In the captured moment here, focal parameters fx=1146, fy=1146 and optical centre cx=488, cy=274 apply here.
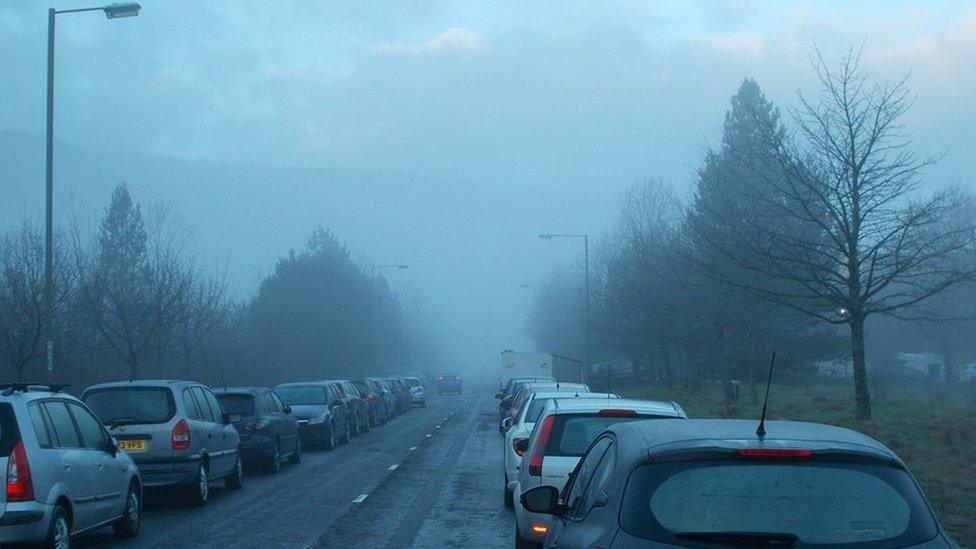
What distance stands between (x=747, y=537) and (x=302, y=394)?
2413cm

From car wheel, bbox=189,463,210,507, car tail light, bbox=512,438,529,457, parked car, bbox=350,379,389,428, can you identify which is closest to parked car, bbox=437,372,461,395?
parked car, bbox=350,379,389,428

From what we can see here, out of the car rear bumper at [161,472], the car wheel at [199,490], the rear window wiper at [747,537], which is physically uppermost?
the rear window wiper at [747,537]

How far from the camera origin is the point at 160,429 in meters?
15.3

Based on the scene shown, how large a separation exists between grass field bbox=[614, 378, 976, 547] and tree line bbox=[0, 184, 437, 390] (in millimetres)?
13780

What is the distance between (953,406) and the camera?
24.4 meters

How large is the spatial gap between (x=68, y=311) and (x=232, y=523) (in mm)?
14977

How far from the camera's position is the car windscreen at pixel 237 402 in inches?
822

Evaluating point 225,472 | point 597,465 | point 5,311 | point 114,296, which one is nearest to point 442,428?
point 114,296

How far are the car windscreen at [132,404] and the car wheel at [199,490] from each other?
0.90m

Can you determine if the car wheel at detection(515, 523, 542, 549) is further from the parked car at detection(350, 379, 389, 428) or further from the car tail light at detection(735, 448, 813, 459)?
the parked car at detection(350, 379, 389, 428)

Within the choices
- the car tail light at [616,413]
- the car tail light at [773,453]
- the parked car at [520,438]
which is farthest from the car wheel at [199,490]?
A: the car tail light at [773,453]

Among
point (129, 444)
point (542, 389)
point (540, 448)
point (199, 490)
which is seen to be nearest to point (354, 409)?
point (542, 389)

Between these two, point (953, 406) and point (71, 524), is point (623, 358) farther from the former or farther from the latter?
point (71, 524)

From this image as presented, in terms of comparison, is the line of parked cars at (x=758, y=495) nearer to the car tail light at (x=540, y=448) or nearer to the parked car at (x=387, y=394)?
the car tail light at (x=540, y=448)
